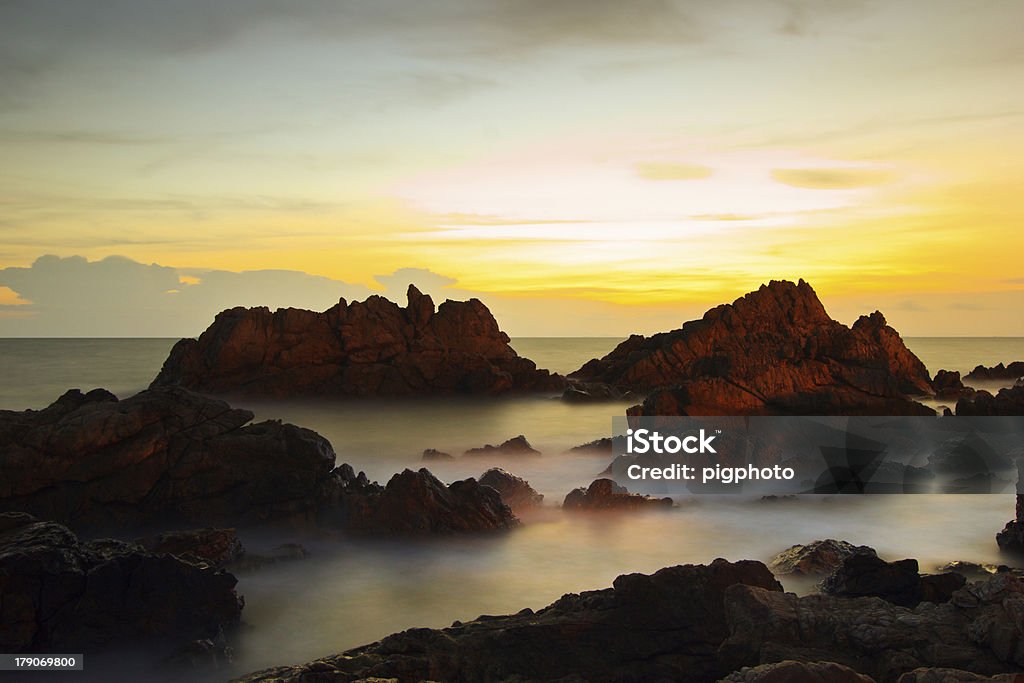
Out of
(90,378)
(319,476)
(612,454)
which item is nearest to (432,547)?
(319,476)

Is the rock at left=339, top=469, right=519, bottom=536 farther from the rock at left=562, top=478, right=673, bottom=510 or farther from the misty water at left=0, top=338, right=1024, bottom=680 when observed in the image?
the rock at left=562, top=478, right=673, bottom=510

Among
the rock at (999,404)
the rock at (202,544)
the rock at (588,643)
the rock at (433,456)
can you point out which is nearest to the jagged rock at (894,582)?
the rock at (588,643)

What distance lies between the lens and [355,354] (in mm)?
44906

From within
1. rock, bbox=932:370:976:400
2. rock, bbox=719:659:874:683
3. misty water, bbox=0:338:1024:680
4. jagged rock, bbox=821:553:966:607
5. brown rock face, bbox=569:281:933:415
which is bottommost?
misty water, bbox=0:338:1024:680

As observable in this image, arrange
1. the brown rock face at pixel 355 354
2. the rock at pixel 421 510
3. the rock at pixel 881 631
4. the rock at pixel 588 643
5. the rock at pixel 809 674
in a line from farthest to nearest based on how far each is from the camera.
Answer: the brown rock face at pixel 355 354, the rock at pixel 421 510, the rock at pixel 588 643, the rock at pixel 881 631, the rock at pixel 809 674

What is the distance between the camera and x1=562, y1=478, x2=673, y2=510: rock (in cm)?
1638

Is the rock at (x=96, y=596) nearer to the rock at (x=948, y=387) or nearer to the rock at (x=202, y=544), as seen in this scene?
the rock at (x=202, y=544)

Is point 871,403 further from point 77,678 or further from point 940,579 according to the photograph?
point 77,678

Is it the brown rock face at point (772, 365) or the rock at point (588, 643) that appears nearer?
the rock at point (588, 643)

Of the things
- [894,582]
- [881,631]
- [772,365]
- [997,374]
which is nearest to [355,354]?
[772,365]

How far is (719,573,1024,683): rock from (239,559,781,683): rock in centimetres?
48

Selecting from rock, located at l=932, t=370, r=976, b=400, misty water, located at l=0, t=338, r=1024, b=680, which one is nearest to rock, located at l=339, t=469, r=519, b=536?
misty water, located at l=0, t=338, r=1024, b=680

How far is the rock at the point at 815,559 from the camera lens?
11805 millimetres

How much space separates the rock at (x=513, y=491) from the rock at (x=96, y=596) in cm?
759
